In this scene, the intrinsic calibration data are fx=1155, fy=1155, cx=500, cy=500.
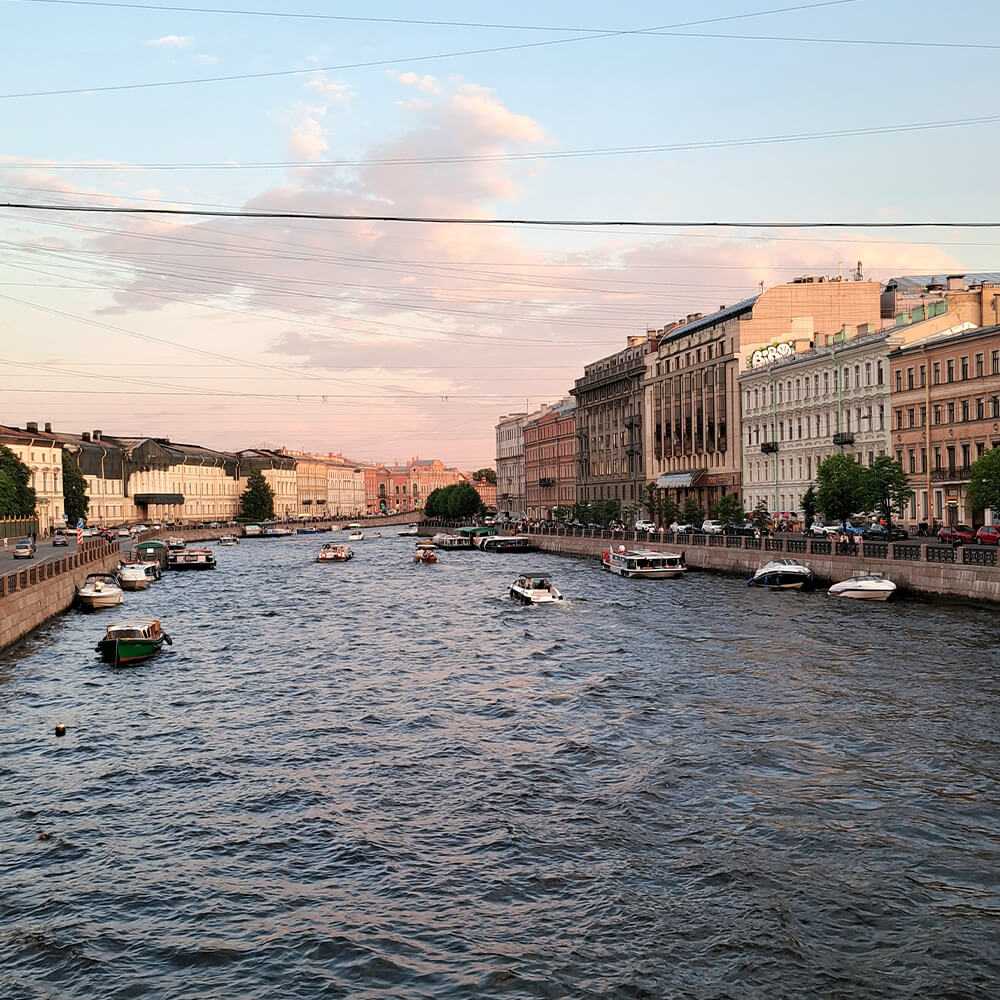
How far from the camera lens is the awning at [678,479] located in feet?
347

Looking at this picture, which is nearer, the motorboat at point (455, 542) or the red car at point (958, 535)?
the red car at point (958, 535)

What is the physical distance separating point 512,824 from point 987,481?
130 ft

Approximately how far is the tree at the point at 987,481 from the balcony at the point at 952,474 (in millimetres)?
9874

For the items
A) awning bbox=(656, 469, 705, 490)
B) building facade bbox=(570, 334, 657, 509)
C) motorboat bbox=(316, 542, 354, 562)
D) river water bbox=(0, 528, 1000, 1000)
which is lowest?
river water bbox=(0, 528, 1000, 1000)

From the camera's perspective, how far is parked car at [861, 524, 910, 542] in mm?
60934

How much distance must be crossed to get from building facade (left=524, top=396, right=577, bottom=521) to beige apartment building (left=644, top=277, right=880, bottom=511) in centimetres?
3820

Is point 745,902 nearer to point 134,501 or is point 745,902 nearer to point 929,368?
point 929,368

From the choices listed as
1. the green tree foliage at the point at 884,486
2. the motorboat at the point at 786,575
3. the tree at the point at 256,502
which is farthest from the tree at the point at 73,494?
the green tree foliage at the point at 884,486

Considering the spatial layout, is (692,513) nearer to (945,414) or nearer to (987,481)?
(945,414)

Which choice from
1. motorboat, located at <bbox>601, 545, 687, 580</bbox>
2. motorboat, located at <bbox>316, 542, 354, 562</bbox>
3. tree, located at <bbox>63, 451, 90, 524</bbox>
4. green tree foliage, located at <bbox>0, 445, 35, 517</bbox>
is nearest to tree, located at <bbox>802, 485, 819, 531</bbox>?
motorboat, located at <bbox>601, 545, 687, 580</bbox>

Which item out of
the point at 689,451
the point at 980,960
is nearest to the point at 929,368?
the point at 689,451

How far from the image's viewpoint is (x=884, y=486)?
5978 centimetres

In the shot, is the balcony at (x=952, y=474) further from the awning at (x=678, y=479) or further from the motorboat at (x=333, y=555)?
the motorboat at (x=333, y=555)

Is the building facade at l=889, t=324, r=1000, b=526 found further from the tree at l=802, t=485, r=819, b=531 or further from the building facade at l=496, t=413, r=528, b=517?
the building facade at l=496, t=413, r=528, b=517
